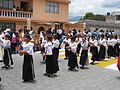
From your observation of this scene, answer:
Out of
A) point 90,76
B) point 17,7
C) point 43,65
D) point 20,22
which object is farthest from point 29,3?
point 90,76

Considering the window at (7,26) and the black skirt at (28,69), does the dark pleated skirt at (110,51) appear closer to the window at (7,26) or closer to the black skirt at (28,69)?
the black skirt at (28,69)

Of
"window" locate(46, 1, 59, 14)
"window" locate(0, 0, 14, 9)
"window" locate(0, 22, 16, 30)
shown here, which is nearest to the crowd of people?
"window" locate(0, 22, 16, 30)

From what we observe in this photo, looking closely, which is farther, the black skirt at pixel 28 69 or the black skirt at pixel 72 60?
the black skirt at pixel 72 60

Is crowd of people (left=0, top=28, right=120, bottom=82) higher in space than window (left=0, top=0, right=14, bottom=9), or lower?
lower

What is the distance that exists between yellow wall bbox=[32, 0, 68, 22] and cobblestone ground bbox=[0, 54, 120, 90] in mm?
16413

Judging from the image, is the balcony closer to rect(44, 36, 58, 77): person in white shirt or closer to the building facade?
the building facade

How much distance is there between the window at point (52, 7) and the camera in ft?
91.8

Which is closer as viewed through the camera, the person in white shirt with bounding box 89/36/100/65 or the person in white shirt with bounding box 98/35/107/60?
the person in white shirt with bounding box 89/36/100/65

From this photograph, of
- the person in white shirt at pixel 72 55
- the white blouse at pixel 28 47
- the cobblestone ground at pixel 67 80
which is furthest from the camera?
the person in white shirt at pixel 72 55

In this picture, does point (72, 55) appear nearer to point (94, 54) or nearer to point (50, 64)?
point (50, 64)

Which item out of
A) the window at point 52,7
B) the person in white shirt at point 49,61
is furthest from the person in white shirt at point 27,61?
the window at point 52,7

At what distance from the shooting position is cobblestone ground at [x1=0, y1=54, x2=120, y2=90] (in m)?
7.70

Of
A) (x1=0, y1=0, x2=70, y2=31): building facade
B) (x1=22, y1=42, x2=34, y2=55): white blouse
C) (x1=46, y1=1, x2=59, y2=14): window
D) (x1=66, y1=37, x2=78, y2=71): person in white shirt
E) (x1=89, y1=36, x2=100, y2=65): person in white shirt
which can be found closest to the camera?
(x1=22, y1=42, x2=34, y2=55): white blouse

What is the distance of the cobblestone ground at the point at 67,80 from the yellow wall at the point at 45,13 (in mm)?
16413
